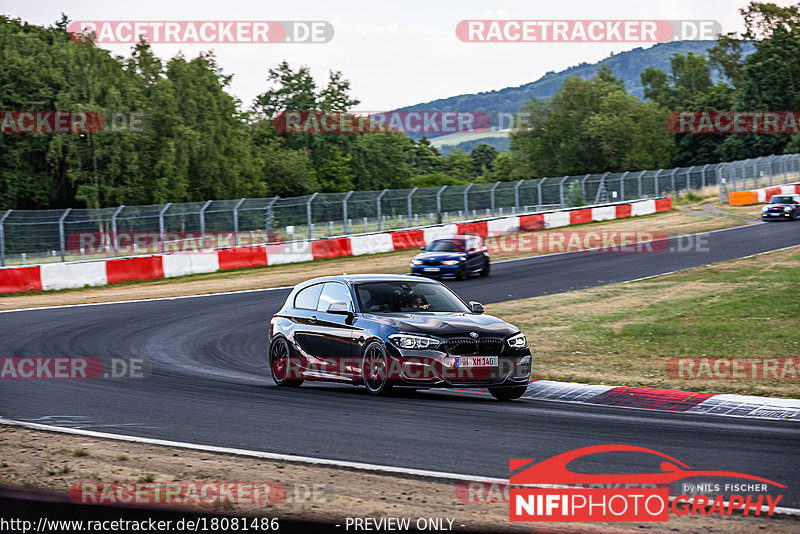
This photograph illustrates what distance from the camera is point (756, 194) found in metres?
51.2

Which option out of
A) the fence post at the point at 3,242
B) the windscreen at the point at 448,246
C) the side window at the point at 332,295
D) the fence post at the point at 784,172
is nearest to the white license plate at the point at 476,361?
the side window at the point at 332,295

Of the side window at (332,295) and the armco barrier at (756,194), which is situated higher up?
the armco barrier at (756,194)

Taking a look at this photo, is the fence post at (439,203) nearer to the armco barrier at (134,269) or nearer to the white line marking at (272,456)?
the armco barrier at (134,269)

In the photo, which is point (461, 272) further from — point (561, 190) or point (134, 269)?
point (561, 190)

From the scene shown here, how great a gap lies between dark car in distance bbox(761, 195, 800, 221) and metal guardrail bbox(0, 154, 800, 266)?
31.0 feet

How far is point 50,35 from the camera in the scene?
2354 inches

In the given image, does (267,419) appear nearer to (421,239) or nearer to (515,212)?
(421,239)

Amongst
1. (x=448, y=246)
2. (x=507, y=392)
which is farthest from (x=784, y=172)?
(x=507, y=392)

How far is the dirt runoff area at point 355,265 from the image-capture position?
2558 cm

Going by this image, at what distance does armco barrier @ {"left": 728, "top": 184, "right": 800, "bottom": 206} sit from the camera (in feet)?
166

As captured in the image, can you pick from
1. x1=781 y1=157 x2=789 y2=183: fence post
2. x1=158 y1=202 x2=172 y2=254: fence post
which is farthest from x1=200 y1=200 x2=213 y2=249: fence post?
x1=781 y1=157 x2=789 y2=183: fence post

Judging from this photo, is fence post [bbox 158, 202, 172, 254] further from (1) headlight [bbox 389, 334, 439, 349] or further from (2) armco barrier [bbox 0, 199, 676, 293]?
(1) headlight [bbox 389, 334, 439, 349]

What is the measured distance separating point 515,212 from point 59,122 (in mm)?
25252

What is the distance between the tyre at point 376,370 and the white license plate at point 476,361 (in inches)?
32.7
